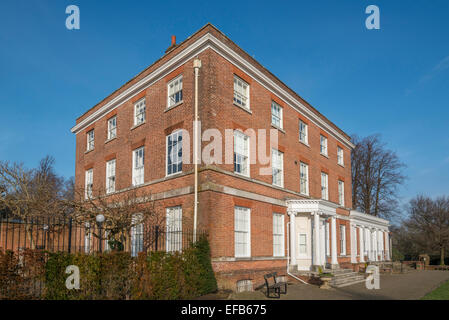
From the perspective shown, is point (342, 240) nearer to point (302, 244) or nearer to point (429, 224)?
point (302, 244)

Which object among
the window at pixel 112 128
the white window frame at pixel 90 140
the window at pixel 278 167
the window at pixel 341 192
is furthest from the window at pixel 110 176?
the window at pixel 341 192

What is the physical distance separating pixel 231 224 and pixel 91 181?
460 inches

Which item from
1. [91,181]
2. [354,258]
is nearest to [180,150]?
[91,181]

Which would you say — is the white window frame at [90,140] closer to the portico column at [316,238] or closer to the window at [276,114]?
the window at [276,114]

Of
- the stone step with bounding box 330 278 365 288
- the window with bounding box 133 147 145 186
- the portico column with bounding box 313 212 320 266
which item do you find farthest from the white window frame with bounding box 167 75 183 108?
the stone step with bounding box 330 278 365 288

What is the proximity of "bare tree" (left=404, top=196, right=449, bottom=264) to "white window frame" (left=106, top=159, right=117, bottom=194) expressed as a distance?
3596 centimetres

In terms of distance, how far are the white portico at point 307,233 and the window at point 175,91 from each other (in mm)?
7600

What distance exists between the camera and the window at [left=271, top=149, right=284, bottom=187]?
1898cm

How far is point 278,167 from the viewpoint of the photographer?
19344 mm

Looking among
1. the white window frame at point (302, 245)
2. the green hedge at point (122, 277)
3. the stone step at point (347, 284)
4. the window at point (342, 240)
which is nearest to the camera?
the green hedge at point (122, 277)

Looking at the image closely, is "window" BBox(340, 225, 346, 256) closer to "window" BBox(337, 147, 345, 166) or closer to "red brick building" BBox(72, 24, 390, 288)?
"red brick building" BBox(72, 24, 390, 288)

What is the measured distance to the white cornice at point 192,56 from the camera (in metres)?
16.0

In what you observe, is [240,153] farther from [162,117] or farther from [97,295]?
[97,295]
